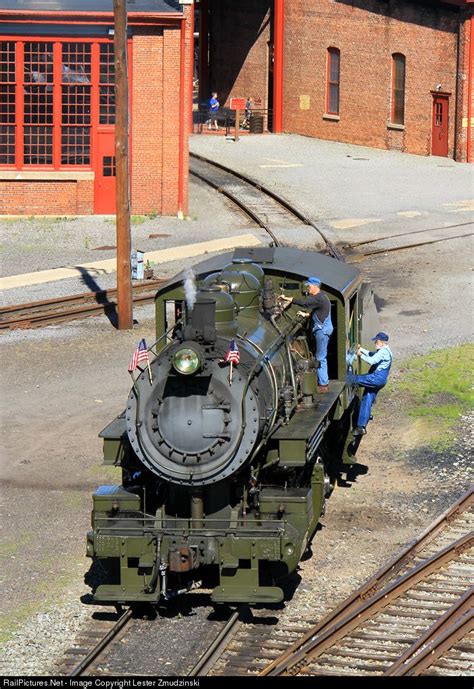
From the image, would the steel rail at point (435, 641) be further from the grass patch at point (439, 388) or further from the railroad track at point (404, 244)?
the railroad track at point (404, 244)

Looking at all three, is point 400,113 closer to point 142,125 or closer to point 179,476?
point 142,125

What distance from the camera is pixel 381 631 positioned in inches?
441

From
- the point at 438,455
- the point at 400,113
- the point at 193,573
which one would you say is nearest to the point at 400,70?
the point at 400,113

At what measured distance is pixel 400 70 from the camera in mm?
42875

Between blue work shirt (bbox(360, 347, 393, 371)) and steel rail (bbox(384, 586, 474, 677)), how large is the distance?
4184 millimetres

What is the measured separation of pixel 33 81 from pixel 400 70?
15.1 m

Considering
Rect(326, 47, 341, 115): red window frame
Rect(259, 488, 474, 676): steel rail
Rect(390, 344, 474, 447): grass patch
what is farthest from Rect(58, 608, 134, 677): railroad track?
Rect(326, 47, 341, 115): red window frame

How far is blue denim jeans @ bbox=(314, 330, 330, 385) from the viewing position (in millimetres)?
13719

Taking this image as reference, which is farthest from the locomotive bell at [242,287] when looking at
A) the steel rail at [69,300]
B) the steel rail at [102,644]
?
the steel rail at [69,300]

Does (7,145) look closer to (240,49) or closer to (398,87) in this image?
(398,87)

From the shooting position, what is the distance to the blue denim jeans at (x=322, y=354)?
45.0ft

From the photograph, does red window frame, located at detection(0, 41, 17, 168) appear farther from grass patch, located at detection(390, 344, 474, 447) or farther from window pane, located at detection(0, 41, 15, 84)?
grass patch, located at detection(390, 344, 474, 447)

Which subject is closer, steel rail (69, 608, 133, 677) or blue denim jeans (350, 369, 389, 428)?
steel rail (69, 608, 133, 677)

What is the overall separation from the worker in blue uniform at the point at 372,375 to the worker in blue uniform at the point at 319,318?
128 centimetres
